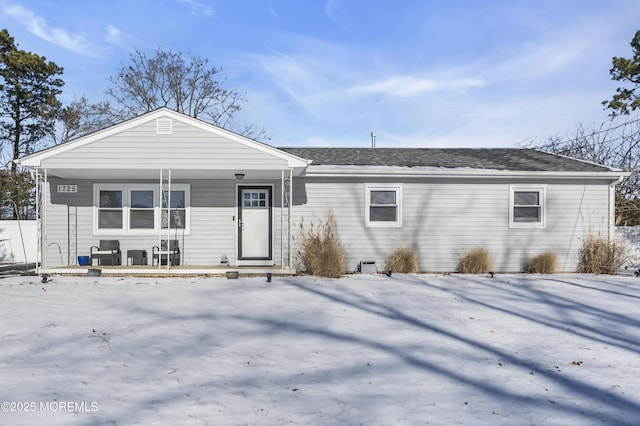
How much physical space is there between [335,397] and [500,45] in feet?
51.5

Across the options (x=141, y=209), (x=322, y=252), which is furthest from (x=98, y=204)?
(x=322, y=252)

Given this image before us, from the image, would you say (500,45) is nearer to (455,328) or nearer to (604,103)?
(604,103)

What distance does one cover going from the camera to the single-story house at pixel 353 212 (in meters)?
12.5

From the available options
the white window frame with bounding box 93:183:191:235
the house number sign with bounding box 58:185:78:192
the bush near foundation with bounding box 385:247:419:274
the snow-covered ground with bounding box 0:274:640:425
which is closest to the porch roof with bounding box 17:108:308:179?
the house number sign with bounding box 58:185:78:192

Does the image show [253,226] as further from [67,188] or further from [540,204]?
[540,204]

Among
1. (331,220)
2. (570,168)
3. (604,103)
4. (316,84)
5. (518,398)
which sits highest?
(316,84)

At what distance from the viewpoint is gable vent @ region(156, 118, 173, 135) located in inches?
433

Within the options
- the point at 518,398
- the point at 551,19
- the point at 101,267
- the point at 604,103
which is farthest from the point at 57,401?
the point at 604,103

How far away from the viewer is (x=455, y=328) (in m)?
6.65

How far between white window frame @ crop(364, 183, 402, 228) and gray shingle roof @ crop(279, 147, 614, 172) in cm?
65

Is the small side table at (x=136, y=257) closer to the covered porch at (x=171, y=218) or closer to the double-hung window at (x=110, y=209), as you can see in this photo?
the covered porch at (x=171, y=218)

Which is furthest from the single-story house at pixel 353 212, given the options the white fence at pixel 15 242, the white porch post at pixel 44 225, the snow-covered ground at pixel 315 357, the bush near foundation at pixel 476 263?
the white fence at pixel 15 242

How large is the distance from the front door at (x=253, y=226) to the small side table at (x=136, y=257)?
2.59m

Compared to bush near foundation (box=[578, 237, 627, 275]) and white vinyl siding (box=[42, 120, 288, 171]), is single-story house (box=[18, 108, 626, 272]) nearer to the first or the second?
bush near foundation (box=[578, 237, 627, 275])
